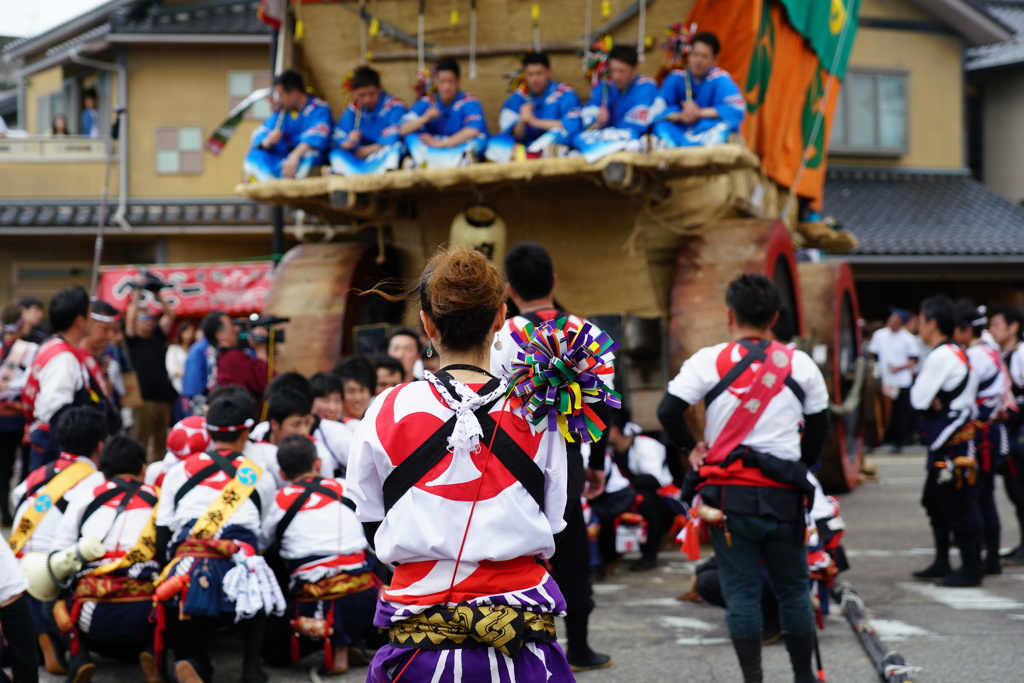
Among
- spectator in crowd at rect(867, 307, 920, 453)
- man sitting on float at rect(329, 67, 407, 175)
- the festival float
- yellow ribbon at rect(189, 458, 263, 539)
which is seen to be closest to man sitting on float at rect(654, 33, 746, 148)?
the festival float

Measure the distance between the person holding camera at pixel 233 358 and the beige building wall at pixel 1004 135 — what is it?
16.4 m

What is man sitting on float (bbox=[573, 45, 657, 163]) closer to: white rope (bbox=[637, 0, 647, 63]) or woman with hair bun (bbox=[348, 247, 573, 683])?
white rope (bbox=[637, 0, 647, 63])

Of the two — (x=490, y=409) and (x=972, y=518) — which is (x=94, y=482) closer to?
(x=490, y=409)

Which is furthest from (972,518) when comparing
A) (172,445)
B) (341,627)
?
(172,445)

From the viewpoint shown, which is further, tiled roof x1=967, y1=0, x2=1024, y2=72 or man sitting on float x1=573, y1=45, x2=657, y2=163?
tiled roof x1=967, y1=0, x2=1024, y2=72

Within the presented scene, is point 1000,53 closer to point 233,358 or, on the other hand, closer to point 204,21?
point 204,21

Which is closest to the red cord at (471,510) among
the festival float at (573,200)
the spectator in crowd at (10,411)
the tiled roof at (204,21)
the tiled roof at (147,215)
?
the festival float at (573,200)

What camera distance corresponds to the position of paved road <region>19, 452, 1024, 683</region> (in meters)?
4.90

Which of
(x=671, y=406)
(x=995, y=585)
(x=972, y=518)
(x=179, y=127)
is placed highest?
(x=179, y=127)

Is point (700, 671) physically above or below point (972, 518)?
below

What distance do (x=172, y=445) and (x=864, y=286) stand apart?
15830 mm

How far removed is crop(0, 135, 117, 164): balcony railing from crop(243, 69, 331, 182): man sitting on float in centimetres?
1165

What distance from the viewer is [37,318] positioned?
9.73 meters

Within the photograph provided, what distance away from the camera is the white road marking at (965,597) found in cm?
607
